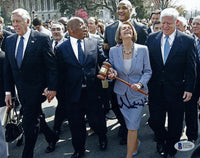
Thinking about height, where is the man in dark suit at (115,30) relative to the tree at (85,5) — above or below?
below

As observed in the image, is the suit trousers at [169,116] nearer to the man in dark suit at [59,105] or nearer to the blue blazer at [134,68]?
the blue blazer at [134,68]

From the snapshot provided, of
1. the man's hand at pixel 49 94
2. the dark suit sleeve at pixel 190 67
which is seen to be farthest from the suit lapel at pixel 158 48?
the man's hand at pixel 49 94

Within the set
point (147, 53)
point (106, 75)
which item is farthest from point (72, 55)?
point (147, 53)

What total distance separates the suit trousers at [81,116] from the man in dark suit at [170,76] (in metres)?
0.87

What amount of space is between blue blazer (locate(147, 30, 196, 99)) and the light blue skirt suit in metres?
0.14

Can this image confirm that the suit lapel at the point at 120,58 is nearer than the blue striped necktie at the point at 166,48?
No

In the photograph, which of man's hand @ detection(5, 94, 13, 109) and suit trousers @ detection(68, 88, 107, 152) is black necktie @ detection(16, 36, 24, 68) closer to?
man's hand @ detection(5, 94, 13, 109)

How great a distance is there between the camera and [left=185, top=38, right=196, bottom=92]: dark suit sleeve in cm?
350

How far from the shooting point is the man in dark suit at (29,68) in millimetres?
3672

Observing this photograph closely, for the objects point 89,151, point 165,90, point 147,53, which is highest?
point 147,53

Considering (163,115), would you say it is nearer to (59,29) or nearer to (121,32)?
(121,32)

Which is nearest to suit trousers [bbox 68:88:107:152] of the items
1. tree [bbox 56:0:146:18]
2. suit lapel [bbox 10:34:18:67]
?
suit lapel [bbox 10:34:18:67]

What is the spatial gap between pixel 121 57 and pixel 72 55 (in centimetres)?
73

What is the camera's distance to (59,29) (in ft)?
18.7
